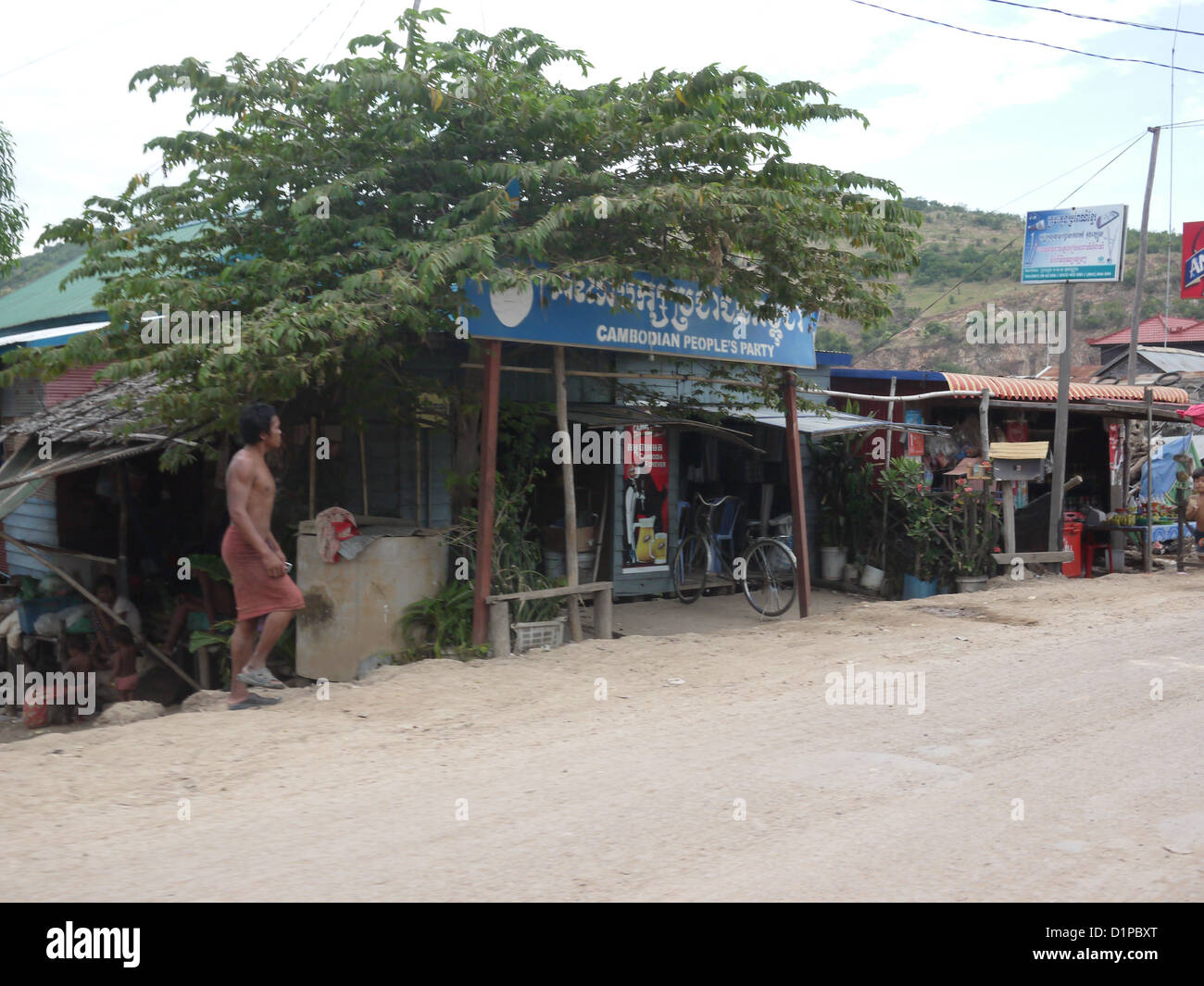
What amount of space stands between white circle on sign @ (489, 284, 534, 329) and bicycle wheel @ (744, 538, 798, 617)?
4462mm

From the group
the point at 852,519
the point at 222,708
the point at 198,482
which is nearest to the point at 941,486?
the point at 852,519

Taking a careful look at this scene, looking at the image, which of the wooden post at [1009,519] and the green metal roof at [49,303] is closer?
the wooden post at [1009,519]

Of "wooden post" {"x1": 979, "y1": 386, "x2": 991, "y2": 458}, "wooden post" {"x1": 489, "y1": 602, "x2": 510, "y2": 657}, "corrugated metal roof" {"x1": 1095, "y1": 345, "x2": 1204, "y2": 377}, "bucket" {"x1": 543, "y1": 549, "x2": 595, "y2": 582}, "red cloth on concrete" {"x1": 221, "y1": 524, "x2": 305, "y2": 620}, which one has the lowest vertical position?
"wooden post" {"x1": 489, "y1": 602, "x2": 510, "y2": 657}

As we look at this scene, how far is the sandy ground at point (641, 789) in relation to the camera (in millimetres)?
3840

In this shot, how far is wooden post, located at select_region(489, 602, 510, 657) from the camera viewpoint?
823cm

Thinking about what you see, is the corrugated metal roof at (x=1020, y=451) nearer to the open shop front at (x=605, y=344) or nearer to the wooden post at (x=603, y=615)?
the open shop front at (x=605, y=344)

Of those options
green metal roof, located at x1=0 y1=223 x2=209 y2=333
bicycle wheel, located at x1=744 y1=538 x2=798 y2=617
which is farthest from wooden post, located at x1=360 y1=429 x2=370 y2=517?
green metal roof, located at x1=0 y1=223 x2=209 y2=333

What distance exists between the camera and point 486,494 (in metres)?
8.28

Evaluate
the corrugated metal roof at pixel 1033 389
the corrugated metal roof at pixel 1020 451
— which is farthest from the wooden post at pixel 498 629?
the corrugated metal roof at pixel 1033 389

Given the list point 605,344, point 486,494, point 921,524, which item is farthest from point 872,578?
point 486,494

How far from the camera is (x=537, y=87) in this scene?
881 cm

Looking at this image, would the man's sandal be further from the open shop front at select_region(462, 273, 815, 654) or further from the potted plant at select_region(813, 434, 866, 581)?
the potted plant at select_region(813, 434, 866, 581)

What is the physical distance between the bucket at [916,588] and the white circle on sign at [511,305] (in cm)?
702

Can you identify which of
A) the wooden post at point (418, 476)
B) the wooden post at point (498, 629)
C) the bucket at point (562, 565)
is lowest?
the wooden post at point (498, 629)
